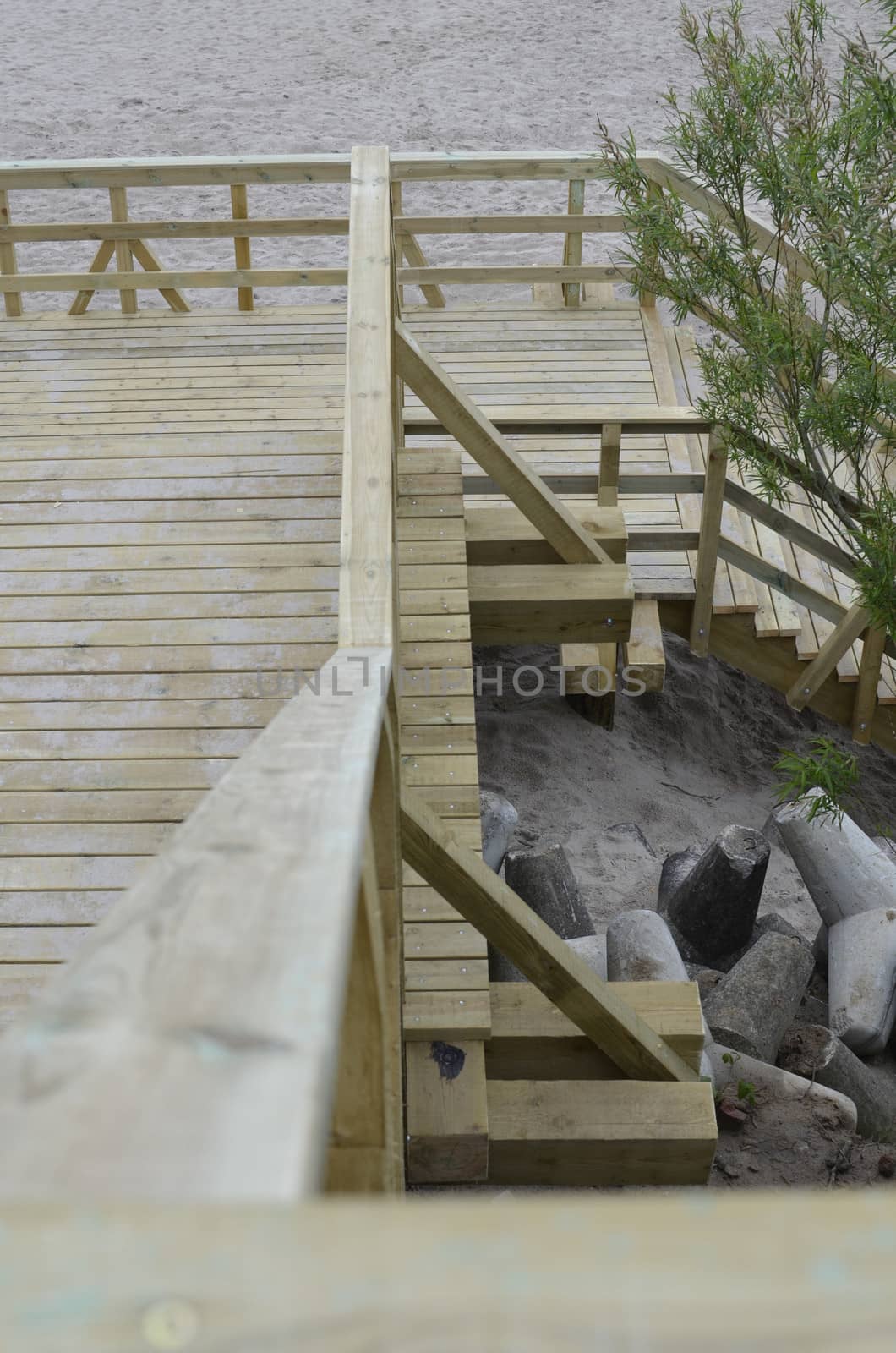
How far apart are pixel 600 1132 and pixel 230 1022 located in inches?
102

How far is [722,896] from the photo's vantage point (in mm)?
4816

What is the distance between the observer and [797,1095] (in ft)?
12.9

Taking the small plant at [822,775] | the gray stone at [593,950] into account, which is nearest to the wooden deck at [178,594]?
the small plant at [822,775]

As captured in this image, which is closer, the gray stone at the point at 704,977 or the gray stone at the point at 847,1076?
the gray stone at the point at 847,1076

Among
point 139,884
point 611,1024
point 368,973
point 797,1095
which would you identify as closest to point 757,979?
point 797,1095

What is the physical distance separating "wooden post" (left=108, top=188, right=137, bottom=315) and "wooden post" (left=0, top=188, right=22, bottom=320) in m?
0.56

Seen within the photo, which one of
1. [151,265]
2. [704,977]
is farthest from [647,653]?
[151,265]

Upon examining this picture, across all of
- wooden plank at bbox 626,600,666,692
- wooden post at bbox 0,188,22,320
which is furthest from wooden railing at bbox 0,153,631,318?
wooden plank at bbox 626,600,666,692

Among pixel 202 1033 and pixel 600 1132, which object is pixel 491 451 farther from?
pixel 202 1033

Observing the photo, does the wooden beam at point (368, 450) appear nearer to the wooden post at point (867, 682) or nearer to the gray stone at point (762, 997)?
the gray stone at point (762, 997)

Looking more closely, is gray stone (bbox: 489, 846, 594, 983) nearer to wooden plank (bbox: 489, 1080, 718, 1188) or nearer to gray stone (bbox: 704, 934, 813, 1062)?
gray stone (bbox: 704, 934, 813, 1062)

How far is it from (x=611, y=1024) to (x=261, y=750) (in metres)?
2.07

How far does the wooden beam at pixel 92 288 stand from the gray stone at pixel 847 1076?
5.13m

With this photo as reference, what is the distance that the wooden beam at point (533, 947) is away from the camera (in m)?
2.71
